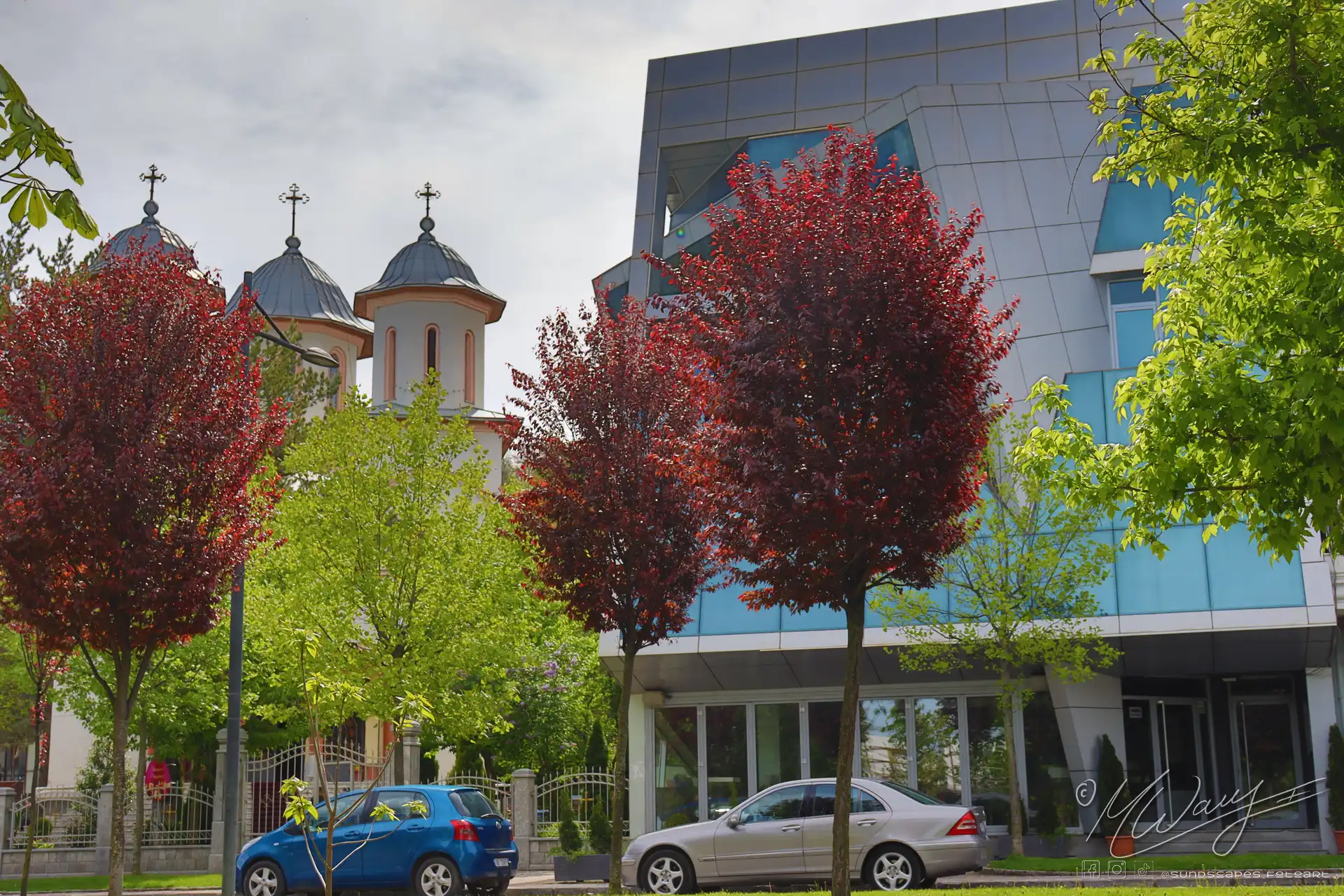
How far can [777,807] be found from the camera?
1720cm

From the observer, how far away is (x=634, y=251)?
38031 mm

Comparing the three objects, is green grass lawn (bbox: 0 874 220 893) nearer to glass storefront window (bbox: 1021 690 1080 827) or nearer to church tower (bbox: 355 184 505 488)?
glass storefront window (bbox: 1021 690 1080 827)

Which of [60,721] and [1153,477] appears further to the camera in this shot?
[60,721]

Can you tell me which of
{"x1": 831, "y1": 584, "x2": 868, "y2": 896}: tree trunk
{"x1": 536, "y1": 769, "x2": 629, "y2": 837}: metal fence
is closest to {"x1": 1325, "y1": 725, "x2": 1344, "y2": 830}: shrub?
{"x1": 536, "y1": 769, "x2": 629, "y2": 837}: metal fence

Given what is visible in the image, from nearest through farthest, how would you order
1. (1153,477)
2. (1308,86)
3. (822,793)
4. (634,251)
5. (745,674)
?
(1308,86)
(1153,477)
(822,793)
(745,674)
(634,251)

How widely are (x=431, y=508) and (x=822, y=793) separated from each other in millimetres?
11717

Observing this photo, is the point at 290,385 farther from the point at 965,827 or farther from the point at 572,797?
the point at 965,827

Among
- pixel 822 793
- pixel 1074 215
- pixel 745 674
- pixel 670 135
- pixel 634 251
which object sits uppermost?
pixel 670 135

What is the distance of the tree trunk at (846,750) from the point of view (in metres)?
10.4

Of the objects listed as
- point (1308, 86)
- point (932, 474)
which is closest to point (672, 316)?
point (932, 474)

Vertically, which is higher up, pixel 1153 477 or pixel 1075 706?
pixel 1153 477

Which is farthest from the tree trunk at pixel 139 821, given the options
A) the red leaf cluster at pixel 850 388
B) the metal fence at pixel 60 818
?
the red leaf cluster at pixel 850 388

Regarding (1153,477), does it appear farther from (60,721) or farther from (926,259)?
(60,721)

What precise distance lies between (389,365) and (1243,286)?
43663 mm
